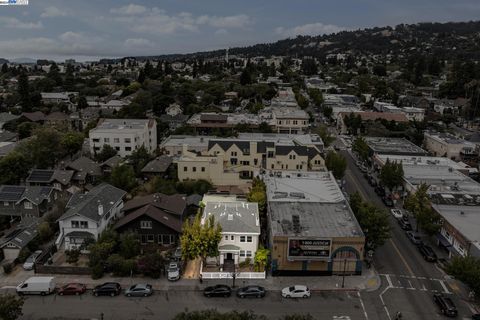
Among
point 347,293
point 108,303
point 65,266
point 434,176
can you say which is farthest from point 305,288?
point 434,176

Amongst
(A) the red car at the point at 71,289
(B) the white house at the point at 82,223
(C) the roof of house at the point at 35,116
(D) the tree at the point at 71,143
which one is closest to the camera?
(A) the red car at the point at 71,289

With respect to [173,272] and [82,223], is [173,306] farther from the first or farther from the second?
[82,223]

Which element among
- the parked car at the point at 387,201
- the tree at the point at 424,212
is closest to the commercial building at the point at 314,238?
the tree at the point at 424,212

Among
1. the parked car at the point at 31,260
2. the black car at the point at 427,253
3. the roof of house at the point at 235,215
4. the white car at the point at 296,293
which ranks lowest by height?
the parked car at the point at 31,260

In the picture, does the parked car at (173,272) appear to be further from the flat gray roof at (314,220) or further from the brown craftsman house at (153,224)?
the flat gray roof at (314,220)

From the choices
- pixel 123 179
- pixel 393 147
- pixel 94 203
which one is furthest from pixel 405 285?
pixel 393 147
